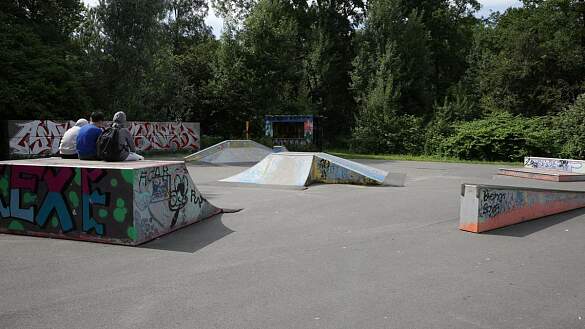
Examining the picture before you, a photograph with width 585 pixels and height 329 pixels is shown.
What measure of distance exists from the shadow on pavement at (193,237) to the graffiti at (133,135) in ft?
52.8

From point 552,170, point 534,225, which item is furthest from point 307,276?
point 552,170

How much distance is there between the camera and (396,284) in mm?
4809

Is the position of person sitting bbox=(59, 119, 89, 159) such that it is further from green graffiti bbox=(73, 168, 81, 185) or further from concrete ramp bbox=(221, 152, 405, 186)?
concrete ramp bbox=(221, 152, 405, 186)

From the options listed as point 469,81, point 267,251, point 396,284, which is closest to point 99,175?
point 267,251

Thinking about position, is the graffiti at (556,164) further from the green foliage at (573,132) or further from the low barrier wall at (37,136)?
the low barrier wall at (37,136)

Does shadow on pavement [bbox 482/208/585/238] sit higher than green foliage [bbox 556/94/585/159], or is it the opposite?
green foliage [bbox 556/94/585/159]

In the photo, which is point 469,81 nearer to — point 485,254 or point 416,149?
point 416,149

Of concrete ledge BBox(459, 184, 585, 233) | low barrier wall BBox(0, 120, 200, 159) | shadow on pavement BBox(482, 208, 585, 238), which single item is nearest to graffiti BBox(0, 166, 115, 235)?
concrete ledge BBox(459, 184, 585, 233)

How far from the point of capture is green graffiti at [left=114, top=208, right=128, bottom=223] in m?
6.20

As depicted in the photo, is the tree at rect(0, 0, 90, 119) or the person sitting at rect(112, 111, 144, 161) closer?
the person sitting at rect(112, 111, 144, 161)

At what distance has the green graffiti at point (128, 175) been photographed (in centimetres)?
609

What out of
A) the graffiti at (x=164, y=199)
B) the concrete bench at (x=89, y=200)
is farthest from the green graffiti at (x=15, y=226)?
the graffiti at (x=164, y=199)

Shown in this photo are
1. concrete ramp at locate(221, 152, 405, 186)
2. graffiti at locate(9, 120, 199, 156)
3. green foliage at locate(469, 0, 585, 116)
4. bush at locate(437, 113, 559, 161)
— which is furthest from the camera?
green foliage at locate(469, 0, 585, 116)

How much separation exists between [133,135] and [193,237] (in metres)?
20.2
